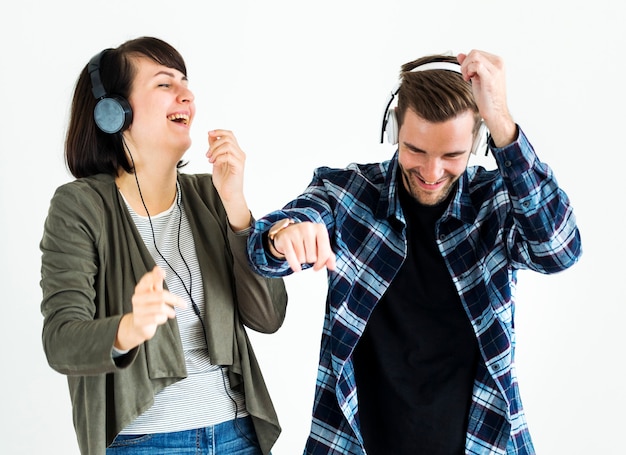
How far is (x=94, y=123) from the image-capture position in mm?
1852

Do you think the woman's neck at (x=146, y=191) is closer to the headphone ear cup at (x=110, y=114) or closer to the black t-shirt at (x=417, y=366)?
the headphone ear cup at (x=110, y=114)

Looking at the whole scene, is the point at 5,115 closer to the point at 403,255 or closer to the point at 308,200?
the point at 308,200

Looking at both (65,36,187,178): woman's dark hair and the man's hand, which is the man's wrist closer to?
the man's hand

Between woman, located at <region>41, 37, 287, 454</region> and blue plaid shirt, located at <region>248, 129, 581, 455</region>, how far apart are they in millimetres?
155

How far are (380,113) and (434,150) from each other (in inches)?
47.0

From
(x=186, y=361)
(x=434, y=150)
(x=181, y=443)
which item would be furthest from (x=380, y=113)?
(x=181, y=443)

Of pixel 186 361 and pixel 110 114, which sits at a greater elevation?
pixel 110 114

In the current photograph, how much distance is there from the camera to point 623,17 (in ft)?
9.60

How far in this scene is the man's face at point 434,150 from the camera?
1740 mm

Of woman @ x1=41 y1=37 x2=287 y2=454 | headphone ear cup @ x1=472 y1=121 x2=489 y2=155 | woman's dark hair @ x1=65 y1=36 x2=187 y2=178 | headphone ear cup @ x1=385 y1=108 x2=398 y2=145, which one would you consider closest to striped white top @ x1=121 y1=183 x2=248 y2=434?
woman @ x1=41 y1=37 x2=287 y2=454

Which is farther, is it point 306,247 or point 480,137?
point 480,137

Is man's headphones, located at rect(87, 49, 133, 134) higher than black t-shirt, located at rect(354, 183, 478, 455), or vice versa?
man's headphones, located at rect(87, 49, 133, 134)

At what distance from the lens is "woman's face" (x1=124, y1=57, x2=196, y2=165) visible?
6.00 feet

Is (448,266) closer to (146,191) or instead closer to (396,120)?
(396,120)
